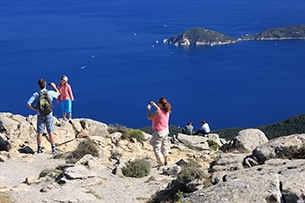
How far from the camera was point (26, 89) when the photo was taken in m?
86.0

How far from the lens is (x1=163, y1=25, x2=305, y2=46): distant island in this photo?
143m

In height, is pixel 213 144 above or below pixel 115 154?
below

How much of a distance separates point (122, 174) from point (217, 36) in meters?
140

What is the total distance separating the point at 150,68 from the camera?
347 ft

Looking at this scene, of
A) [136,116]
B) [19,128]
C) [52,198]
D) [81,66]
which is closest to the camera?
[52,198]

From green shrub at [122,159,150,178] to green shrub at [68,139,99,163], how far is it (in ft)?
5.48

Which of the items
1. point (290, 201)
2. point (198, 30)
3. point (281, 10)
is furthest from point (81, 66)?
point (281, 10)

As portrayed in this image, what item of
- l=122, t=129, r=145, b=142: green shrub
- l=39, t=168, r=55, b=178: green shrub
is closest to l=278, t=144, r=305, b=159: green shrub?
l=39, t=168, r=55, b=178: green shrub

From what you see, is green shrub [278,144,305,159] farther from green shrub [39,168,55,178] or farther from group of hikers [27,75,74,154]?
group of hikers [27,75,74,154]

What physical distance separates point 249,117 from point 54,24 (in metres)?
98.7

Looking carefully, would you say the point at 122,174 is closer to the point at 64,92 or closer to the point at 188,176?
the point at 188,176

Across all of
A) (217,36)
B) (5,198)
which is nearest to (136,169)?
(5,198)

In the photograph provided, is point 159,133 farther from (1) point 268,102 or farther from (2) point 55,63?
(2) point 55,63

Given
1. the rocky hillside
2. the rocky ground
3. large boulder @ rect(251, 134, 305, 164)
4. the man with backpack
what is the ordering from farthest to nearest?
the rocky hillside → the man with backpack → large boulder @ rect(251, 134, 305, 164) → the rocky ground
